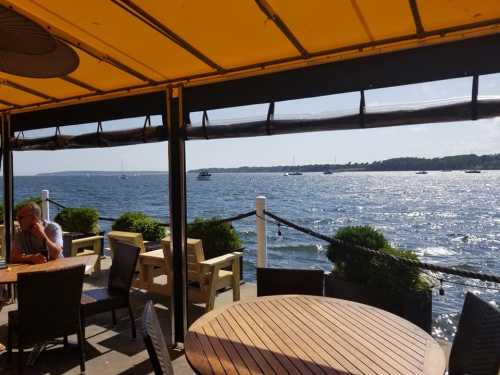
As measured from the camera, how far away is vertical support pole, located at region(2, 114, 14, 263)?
4.84 metres

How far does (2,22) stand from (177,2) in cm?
83

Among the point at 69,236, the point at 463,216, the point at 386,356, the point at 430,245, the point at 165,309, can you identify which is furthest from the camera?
the point at 463,216

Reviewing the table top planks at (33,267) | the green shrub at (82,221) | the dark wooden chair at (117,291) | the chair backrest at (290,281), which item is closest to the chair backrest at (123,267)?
the dark wooden chair at (117,291)

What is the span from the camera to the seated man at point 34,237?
3689 millimetres

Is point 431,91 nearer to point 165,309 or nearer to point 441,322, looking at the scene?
point 165,309

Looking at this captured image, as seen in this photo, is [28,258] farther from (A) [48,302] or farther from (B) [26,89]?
(B) [26,89]

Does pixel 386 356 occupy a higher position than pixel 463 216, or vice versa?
pixel 386 356

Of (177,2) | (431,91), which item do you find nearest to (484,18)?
(431,91)

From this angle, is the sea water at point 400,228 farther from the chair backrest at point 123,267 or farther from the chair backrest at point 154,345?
the chair backrest at point 154,345

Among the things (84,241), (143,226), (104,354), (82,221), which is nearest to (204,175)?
(82,221)

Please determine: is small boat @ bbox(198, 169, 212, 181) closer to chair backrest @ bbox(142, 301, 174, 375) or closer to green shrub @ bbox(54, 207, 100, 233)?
green shrub @ bbox(54, 207, 100, 233)

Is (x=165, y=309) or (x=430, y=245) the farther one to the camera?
(x=430, y=245)

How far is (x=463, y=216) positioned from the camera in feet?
123

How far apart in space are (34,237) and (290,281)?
2551 millimetres
